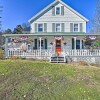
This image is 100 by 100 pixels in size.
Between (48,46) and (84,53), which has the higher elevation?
(48,46)

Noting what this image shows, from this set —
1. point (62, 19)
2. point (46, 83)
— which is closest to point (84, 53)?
point (62, 19)

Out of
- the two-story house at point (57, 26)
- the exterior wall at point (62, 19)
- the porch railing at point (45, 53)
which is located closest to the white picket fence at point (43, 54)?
the porch railing at point (45, 53)

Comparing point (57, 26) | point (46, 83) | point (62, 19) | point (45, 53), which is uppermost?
point (62, 19)

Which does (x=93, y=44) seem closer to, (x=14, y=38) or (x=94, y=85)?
(x=14, y=38)

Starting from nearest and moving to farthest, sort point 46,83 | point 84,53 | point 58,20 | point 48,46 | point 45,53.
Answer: point 46,83 < point 84,53 < point 45,53 < point 48,46 < point 58,20

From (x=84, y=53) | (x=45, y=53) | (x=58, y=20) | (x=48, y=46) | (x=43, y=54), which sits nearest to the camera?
(x=84, y=53)

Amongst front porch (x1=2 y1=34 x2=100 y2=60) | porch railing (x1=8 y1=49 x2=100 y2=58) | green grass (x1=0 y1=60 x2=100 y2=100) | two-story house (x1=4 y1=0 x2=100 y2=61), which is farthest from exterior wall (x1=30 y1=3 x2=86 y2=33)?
green grass (x1=0 y1=60 x2=100 y2=100)

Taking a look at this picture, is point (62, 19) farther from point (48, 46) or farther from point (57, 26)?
point (48, 46)

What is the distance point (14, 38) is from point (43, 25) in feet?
18.5

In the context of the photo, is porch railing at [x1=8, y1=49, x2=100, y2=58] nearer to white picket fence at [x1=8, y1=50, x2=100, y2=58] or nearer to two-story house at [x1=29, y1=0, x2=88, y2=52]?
white picket fence at [x1=8, y1=50, x2=100, y2=58]

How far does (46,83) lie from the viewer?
1256 cm

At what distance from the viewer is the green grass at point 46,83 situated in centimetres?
1100

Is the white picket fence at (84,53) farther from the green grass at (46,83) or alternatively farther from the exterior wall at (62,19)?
the green grass at (46,83)

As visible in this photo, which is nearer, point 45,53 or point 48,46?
point 45,53
